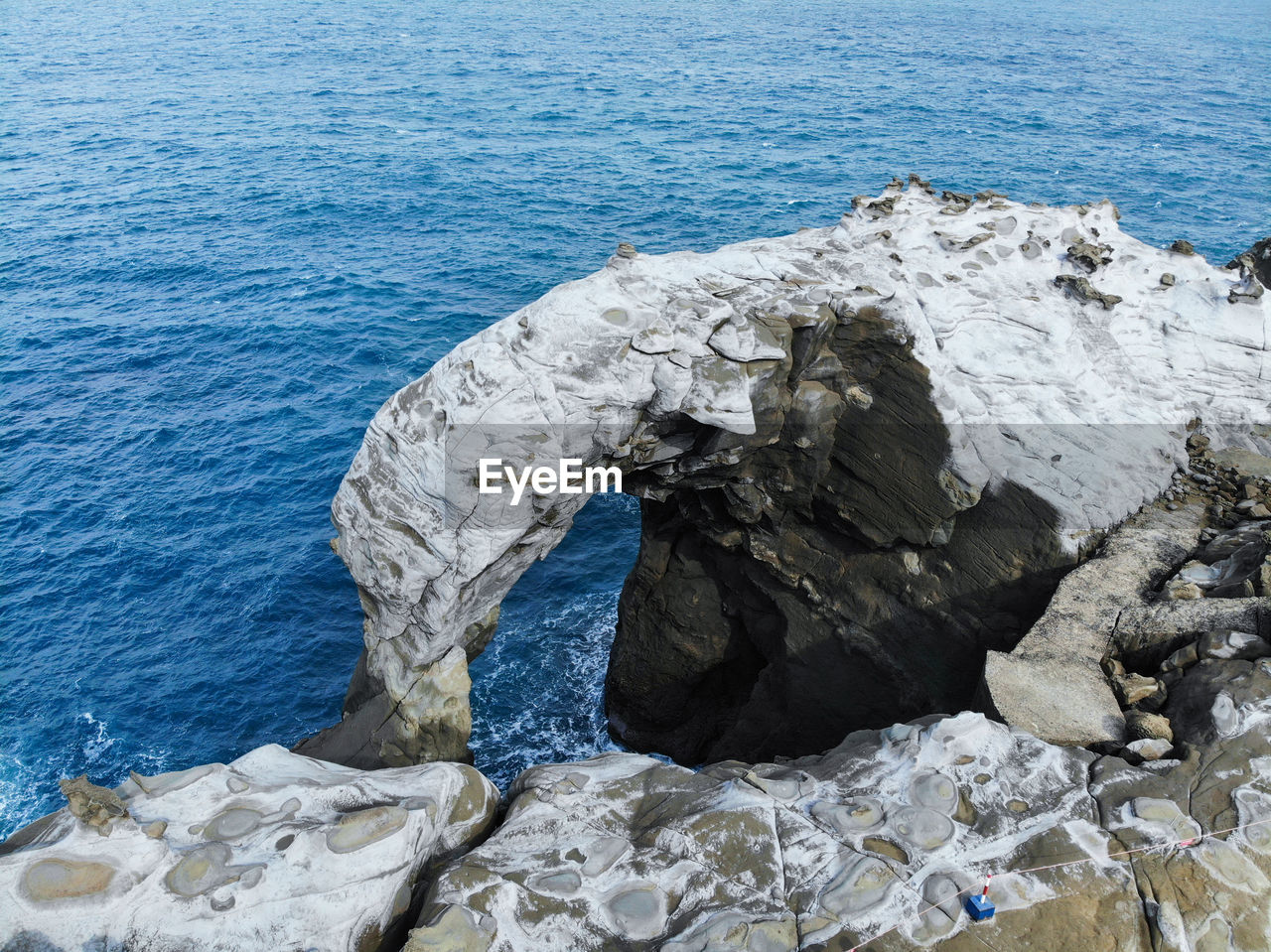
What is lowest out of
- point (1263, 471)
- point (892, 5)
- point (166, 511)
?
point (166, 511)

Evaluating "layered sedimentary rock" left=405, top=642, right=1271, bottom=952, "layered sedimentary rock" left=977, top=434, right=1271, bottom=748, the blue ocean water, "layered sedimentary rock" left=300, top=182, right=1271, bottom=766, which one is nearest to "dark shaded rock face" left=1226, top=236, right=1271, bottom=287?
"layered sedimentary rock" left=300, top=182, right=1271, bottom=766

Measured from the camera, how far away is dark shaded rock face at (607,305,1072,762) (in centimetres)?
1770

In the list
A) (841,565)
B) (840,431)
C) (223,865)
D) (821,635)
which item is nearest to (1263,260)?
(840,431)

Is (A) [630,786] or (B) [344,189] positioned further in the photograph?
(B) [344,189]

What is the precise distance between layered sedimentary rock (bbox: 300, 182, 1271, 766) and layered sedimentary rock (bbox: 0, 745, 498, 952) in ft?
16.8

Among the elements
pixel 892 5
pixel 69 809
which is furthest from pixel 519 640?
pixel 892 5

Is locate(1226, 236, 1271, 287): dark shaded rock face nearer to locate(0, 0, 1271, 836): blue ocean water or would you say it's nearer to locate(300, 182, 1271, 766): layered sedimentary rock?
locate(300, 182, 1271, 766): layered sedimentary rock

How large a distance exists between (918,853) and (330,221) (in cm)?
4723

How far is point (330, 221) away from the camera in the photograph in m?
49.5

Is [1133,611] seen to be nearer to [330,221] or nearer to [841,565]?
[841,565]

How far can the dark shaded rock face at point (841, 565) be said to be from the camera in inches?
697

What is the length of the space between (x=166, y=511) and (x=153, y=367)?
33.1ft

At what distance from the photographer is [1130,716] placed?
1322 cm

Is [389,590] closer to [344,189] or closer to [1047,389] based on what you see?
[1047,389]
